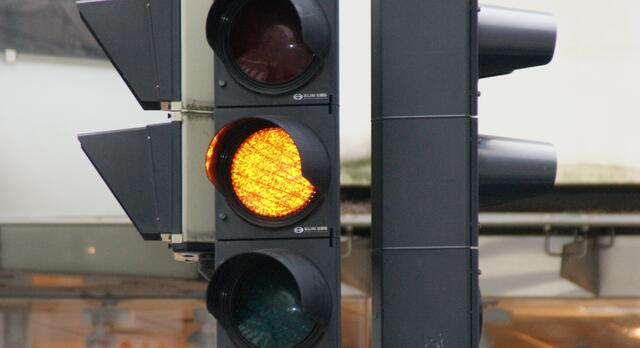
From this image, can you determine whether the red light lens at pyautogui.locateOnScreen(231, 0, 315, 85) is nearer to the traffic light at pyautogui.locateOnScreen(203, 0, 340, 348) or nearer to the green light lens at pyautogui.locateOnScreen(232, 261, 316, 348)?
the traffic light at pyautogui.locateOnScreen(203, 0, 340, 348)

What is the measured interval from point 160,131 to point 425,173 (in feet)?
2.69

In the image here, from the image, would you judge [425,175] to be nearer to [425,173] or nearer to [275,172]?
[425,173]

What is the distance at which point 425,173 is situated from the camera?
467cm

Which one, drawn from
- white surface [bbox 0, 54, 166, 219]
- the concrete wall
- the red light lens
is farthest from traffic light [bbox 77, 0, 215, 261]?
white surface [bbox 0, 54, 166, 219]

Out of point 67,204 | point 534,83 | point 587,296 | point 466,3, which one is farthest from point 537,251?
point 466,3

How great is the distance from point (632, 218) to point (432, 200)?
7.16 m

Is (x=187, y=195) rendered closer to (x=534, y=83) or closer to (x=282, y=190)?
(x=282, y=190)

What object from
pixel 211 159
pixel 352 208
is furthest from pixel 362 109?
pixel 211 159

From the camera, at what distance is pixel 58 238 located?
11500 millimetres

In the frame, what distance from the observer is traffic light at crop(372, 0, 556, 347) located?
182 inches

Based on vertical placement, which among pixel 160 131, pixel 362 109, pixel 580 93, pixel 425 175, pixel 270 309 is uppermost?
pixel 580 93

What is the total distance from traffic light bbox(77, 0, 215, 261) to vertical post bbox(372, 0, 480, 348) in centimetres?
53

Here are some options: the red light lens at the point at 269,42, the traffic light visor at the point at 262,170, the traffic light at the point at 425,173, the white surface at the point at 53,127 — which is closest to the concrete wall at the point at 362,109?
the white surface at the point at 53,127

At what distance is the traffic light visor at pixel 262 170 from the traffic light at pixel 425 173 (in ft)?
1.36
